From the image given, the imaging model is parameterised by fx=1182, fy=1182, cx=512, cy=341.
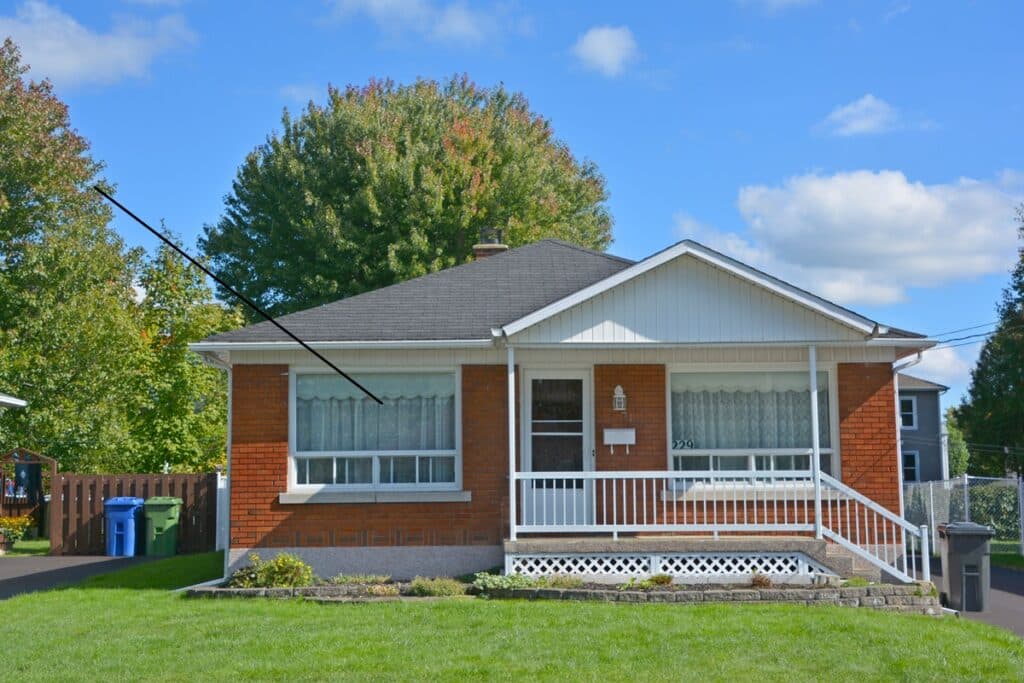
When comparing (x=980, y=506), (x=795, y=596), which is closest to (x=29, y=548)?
(x=795, y=596)

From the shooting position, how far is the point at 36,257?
2742cm

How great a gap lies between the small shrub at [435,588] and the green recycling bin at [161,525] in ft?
29.8

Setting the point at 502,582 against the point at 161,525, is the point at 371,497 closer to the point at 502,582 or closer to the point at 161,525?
the point at 502,582

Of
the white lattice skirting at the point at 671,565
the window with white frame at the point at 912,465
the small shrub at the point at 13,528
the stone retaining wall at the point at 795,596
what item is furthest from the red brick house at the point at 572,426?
the window with white frame at the point at 912,465

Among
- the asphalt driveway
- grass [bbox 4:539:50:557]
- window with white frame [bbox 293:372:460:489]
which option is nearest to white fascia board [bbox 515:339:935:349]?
window with white frame [bbox 293:372:460:489]

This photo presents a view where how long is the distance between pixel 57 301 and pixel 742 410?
1802cm

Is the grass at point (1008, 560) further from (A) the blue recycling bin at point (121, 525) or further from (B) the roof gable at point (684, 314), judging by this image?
(A) the blue recycling bin at point (121, 525)

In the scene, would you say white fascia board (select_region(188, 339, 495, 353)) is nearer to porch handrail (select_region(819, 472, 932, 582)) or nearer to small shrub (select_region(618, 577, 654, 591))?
small shrub (select_region(618, 577, 654, 591))

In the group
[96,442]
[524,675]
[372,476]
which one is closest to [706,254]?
[372,476]

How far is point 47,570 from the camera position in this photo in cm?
1881

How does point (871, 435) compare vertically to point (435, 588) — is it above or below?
above

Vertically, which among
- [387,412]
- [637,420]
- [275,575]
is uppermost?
[387,412]

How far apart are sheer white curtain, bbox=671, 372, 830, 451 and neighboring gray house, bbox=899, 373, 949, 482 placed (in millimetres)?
28693

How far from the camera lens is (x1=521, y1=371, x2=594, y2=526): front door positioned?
15.8 metres
